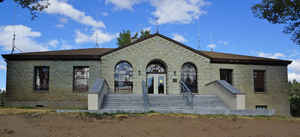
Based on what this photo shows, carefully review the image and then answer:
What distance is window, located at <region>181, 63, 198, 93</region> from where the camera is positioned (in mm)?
18275

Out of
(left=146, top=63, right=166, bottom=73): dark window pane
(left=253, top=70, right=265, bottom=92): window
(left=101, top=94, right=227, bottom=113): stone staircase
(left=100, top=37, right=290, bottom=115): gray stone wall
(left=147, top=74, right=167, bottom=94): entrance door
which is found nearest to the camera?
(left=101, top=94, right=227, bottom=113): stone staircase

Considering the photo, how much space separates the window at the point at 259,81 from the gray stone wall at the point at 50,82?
11985mm

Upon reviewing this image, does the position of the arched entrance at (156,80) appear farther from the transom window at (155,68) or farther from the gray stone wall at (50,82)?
the gray stone wall at (50,82)

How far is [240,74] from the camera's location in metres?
18.9

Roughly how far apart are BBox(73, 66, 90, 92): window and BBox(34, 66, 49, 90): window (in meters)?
1.96

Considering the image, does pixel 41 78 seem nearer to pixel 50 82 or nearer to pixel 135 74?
pixel 50 82

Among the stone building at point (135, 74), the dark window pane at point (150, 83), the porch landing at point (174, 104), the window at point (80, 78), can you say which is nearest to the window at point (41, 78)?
the stone building at point (135, 74)

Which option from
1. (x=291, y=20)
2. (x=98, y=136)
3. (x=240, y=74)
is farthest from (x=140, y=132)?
(x=291, y=20)

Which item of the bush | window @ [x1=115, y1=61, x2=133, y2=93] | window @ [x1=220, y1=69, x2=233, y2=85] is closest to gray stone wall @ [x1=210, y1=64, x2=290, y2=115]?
window @ [x1=220, y1=69, x2=233, y2=85]

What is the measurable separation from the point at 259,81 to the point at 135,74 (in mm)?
9728

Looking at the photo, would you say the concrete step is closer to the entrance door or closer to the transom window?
the entrance door

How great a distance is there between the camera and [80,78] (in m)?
17.5

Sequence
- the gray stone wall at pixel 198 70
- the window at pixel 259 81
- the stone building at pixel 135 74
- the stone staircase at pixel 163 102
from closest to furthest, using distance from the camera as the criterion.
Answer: the stone staircase at pixel 163 102 < the stone building at pixel 135 74 < the gray stone wall at pixel 198 70 < the window at pixel 259 81

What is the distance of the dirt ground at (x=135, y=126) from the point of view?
25.7 feet
